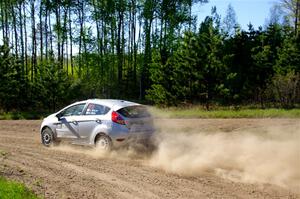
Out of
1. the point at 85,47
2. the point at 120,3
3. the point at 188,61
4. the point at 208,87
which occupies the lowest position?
the point at 208,87

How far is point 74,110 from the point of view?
1374 centimetres

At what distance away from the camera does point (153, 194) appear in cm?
768

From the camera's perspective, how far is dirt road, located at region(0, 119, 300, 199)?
7.96m

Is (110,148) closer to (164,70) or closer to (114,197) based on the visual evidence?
(114,197)

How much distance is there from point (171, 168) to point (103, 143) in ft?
10.0

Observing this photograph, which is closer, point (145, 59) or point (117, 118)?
point (117, 118)

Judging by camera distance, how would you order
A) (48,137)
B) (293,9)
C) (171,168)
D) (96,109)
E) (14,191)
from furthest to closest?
(293,9)
(48,137)
(96,109)
(171,168)
(14,191)

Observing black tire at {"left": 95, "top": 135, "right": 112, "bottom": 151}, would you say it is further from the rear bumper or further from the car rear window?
the car rear window

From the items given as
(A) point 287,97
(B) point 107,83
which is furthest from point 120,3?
(A) point 287,97

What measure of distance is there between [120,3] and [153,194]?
143ft

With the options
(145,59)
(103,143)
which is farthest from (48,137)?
(145,59)

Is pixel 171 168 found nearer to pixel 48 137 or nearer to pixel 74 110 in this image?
pixel 74 110

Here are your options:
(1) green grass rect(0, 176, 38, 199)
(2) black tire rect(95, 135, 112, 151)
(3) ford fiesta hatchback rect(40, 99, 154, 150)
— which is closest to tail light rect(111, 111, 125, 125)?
(3) ford fiesta hatchback rect(40, 99, 154, 150)

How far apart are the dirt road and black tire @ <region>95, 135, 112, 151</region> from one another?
21 cm
